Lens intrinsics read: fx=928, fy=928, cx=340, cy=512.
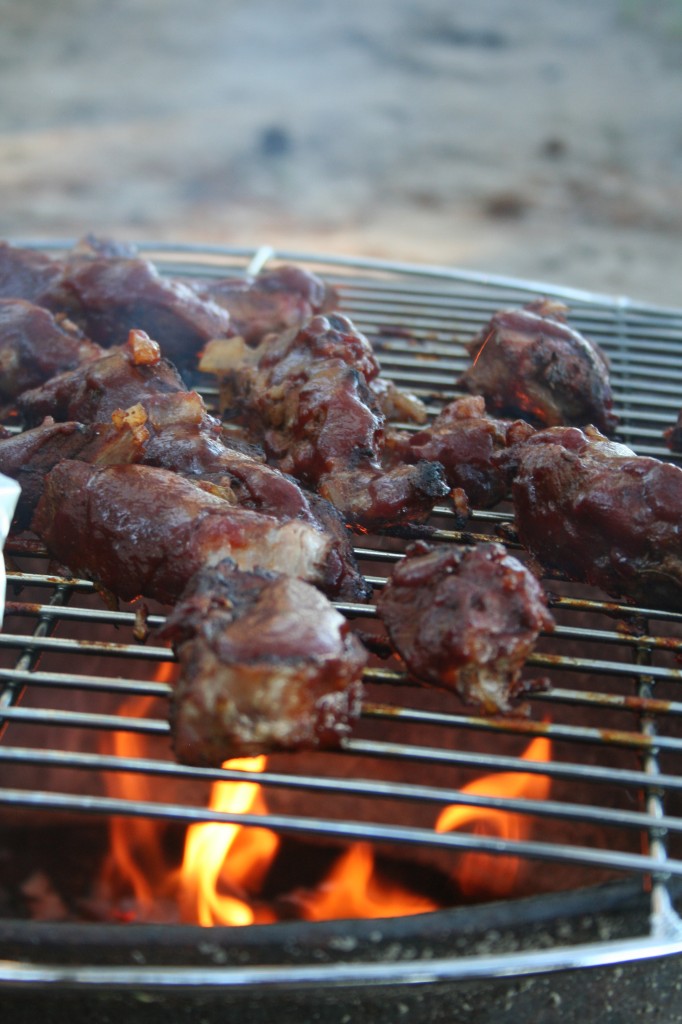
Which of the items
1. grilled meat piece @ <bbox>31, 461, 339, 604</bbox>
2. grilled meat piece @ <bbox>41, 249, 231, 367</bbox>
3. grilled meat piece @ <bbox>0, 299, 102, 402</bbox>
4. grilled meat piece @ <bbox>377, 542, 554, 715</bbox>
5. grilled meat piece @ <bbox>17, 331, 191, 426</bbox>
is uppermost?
grilled meat piece @ <bbox>41, 249, 231, 367</bbox>

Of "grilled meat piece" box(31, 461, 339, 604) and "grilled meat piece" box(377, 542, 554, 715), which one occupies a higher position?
"grilled meat piece" box(31, 461, 339, 604)

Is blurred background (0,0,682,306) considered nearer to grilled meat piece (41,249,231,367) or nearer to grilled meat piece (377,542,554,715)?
grilled meat piece (41,249,231,367)

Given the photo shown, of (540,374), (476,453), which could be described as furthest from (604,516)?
(540,374)

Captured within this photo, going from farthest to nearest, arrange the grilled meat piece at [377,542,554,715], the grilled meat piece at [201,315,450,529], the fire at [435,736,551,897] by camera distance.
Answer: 1. the fire at [435,736,551,897]
2. the grilled meat piece at [201,315,450,529]
3. the grilled meat piece at [377,542,554,715]

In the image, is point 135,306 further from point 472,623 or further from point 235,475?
point 472,623

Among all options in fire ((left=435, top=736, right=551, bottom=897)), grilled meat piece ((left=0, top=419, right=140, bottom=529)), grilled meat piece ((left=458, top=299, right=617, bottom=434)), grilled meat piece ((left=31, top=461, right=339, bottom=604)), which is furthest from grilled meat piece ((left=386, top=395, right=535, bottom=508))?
grilled meat piece ((left=0, top=419, right=140, bottom=529))

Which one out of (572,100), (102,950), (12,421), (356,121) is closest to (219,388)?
(12,421)
